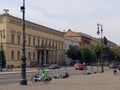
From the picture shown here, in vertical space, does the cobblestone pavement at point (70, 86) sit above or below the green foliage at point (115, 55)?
below

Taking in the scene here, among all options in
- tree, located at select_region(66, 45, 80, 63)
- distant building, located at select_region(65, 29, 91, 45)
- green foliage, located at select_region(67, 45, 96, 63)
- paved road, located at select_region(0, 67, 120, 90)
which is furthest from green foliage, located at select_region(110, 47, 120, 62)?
paved road, located at select_region(0, 67, 120, 90)

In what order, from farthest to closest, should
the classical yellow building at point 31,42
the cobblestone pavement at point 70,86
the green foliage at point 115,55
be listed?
the green foliage at point 115,55 → the classical yellow building at point 31,42 → the cobblestone pavement at point 70,86

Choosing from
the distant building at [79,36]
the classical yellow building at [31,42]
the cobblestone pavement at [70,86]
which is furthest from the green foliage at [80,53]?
the cobblestone pavement at [70,86]

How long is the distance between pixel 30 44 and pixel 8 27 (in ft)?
47.5

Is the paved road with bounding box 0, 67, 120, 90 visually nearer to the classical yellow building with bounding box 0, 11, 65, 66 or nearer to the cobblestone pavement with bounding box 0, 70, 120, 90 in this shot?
the cobblestone pavement with bounding box 0, 70, 120, 90

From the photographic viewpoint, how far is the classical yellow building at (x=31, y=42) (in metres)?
93.9

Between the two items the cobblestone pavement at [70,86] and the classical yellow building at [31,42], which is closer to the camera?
the cobblestone pavement at [70,86]

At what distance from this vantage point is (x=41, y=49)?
113438mm

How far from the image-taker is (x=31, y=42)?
108m

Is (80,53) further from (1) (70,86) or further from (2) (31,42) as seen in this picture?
(1) (70,86)

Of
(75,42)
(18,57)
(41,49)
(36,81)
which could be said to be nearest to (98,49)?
(75,42)

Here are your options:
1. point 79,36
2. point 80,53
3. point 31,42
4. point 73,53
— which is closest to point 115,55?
point 79,36

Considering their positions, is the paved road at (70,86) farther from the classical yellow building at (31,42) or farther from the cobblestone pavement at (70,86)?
the classical yellow building at (31,42)

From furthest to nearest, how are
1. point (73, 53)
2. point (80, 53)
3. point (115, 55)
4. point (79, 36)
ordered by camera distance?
1. point (115, 55)
2. point (79, 36)
3. point (80, 53)
4. point (73, 53)
